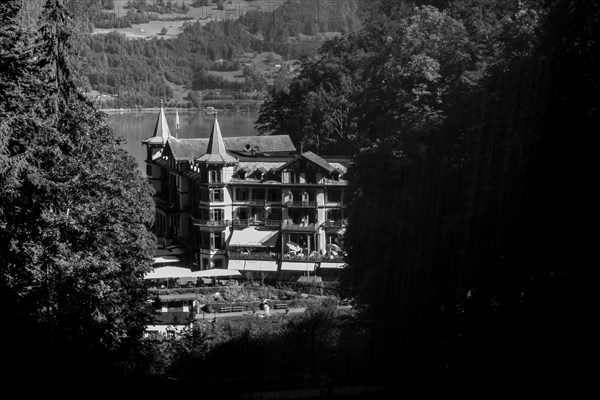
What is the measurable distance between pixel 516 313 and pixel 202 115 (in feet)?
488

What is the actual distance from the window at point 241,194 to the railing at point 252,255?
106 inches

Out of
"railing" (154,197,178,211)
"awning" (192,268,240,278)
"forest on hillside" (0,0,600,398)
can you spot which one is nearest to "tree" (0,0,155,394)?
"forest on hillside" (0,0,600,398)

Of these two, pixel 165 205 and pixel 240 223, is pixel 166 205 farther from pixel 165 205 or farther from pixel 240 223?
pixel 240 223

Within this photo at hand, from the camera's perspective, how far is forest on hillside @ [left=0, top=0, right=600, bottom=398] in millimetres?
18359

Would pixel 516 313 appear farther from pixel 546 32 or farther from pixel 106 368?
pixel 106 368

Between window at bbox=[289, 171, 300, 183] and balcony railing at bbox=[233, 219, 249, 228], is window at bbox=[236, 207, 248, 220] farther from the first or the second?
window at bbox=[289, 171, 300, 183]

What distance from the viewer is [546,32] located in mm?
19297

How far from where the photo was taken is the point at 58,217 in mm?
20875

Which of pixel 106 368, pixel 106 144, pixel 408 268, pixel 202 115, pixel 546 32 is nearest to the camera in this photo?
pixel 546 32

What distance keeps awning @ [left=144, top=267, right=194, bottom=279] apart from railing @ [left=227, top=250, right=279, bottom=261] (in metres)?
2.37

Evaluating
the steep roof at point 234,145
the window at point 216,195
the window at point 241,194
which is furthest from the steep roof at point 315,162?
the steep roof at point 234,145

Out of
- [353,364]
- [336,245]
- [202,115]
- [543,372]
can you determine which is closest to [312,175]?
[336,245]

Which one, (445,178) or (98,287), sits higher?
(445,178)

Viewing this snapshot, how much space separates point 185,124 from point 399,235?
11952 cm
